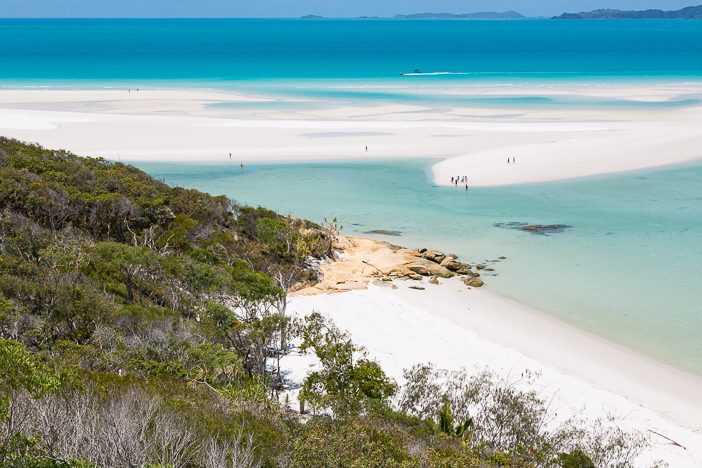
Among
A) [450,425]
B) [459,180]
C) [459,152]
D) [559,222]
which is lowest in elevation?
[450,425]

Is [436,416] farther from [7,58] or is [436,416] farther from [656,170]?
[7,58]

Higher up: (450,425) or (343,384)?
(343,384)

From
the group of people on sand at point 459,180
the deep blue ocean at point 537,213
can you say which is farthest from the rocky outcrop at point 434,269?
the group of people on sand at point 459,180

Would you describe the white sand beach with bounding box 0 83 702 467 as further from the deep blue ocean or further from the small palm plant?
the small palm plant

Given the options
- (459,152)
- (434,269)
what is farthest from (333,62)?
(434,269)

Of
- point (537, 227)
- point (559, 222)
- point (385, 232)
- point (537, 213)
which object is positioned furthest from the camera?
point (537, 213)

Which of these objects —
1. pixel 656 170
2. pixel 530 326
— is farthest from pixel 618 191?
pixel 530 326

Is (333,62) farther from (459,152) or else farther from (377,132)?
(459,152)
